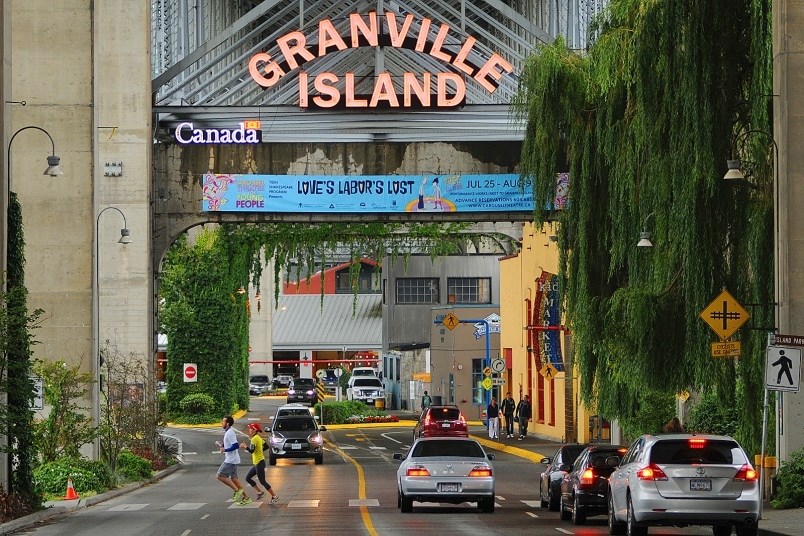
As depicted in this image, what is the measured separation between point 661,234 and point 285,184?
21511 mm

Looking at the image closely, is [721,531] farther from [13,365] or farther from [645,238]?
[13,365]

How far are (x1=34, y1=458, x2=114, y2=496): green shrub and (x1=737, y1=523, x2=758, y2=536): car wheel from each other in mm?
15996

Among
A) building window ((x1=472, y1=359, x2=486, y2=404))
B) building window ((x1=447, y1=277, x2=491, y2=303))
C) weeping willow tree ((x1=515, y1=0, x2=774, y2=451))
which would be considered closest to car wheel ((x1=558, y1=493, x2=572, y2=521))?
weeping willow tree ((x1=515, y1=0, x2=774, y2=451))

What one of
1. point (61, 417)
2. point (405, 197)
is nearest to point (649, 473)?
point (61, 417)

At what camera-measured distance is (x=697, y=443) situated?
20.5m

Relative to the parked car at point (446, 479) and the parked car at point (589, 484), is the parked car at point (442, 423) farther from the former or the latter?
the parked car at point (589, 484)

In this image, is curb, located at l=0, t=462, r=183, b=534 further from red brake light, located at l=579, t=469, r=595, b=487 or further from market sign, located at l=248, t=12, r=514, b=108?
market sign, located at l=248, t=12, r=514, b=108

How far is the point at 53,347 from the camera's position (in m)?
40.7

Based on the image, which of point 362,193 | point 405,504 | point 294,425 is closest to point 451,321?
point 294,425

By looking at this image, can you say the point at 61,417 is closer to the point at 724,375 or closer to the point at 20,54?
the point at 20,54

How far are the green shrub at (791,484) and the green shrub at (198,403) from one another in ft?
162

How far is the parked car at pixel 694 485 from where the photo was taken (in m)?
20.3

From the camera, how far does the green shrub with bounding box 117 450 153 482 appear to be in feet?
131

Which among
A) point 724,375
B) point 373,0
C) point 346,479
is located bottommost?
point 346,479
